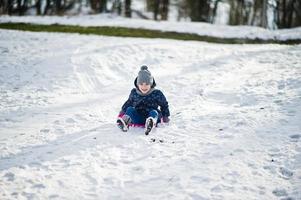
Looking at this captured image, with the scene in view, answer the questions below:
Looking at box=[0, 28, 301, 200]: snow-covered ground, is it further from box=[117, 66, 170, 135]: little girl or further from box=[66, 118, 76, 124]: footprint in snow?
box=[117, 66, 170, 135]: little girl

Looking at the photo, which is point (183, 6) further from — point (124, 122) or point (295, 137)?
point (295, 137)

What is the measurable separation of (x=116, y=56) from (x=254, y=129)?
701 centimetres

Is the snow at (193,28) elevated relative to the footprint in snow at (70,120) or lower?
elevated

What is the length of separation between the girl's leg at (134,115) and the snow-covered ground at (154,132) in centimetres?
17

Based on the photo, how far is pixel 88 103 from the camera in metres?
8.20

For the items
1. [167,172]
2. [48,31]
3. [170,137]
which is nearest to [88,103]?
[170,137]

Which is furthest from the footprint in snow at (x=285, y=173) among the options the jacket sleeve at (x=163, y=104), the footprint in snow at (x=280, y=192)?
the jacket sleeve at (x=163, y=104)

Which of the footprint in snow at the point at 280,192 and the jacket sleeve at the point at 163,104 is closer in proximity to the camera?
the footprint in snow at the point at 280,192

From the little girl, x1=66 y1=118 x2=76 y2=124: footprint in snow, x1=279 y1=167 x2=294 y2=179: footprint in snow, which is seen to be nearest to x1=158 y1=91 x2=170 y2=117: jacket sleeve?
the little girl

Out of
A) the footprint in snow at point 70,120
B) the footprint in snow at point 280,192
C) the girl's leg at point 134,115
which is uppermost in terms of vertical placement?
the girl's leg at point 134,115

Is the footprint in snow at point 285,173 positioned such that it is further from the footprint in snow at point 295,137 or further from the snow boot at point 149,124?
the snow boot at point 149,124

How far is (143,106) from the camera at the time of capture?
655 cm

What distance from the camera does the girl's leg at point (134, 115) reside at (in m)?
6.32

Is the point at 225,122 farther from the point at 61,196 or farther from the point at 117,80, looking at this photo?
the point at 117,80
